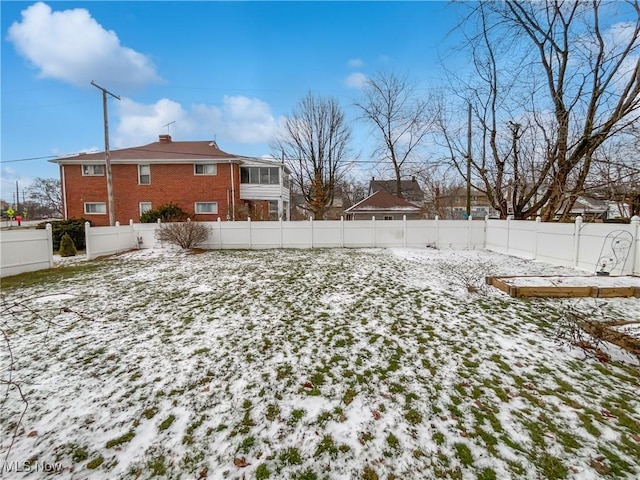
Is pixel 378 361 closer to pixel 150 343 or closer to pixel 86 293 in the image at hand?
pixel 150 343

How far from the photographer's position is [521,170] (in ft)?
39.5

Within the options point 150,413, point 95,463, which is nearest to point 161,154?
point 150,413

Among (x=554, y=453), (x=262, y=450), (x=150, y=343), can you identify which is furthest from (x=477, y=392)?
(x=150, y=343)

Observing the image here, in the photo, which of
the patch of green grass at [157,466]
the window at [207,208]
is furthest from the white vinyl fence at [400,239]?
the patch of green grass at [157,466]

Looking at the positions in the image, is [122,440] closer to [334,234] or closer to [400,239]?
[334,234]

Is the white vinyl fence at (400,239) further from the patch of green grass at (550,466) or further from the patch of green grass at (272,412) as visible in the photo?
the patch of green grass at (272,412)

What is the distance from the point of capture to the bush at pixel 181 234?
41.4ft

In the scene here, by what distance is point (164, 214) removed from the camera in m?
17.0

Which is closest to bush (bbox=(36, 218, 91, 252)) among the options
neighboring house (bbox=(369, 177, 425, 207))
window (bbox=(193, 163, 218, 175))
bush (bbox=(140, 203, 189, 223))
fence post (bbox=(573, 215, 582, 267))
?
bush (bbox=(140, 203, 189, 223))

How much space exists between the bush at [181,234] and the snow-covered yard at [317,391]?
7.09m

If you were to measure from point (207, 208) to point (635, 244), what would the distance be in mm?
19466

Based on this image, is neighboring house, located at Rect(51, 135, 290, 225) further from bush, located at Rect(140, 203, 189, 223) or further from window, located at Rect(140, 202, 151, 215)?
bush, located at Rect(140, 203, 189, 223)

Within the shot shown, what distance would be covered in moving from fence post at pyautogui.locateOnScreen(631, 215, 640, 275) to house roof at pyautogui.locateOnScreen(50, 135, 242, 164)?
18061mm

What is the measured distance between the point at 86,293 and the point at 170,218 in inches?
441
